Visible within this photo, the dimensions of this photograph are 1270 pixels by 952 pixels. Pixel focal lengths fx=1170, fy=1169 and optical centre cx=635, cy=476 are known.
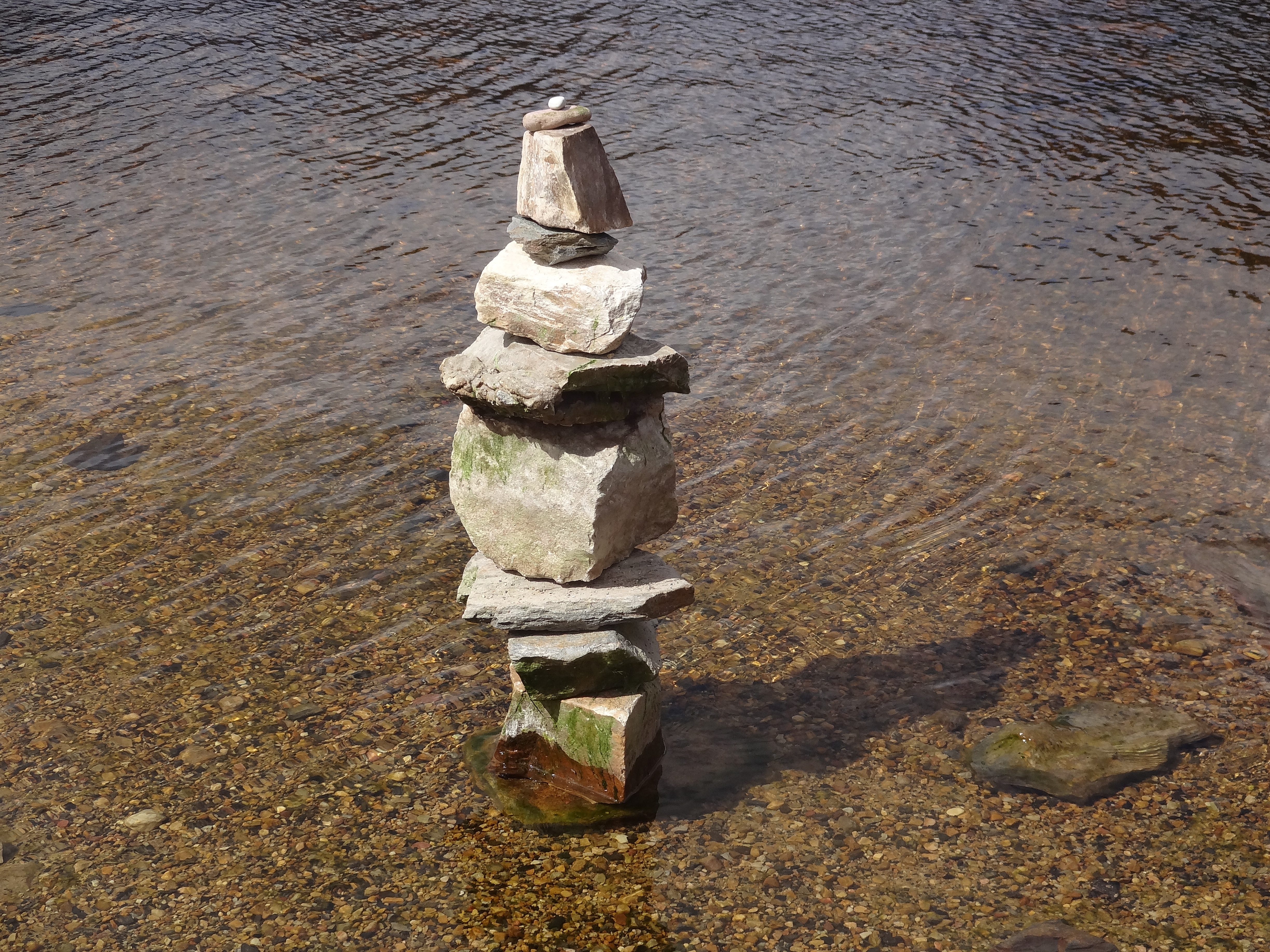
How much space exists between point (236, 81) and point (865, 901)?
19584 millimetres

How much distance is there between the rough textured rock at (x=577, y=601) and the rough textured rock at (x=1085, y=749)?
2376 millimetres

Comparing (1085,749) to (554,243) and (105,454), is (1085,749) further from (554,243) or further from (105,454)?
(105,454)

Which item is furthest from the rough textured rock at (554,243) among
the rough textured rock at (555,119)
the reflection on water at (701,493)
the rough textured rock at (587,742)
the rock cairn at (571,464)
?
the reflection on water at (701,493)

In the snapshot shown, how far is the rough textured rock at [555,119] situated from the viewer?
663 centimetres

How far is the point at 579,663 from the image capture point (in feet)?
22.9

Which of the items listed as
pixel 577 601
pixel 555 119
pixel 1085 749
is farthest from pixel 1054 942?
pixel 555 119

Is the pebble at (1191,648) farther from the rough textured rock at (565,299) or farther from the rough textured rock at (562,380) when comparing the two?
the rough textured rock at (565,299)

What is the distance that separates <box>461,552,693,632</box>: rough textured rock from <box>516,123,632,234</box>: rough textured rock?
2.13 metres

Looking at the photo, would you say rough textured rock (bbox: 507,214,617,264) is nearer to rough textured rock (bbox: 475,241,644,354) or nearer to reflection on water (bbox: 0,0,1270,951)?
rough textured rock (bbox: 475,241,644,354)

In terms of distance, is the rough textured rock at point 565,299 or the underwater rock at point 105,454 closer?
the rough textured rock at point 565,299

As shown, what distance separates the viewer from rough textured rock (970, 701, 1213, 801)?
741 cm

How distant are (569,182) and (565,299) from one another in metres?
0.66

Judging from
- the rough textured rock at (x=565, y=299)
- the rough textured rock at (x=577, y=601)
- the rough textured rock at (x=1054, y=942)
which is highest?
the rough textured rock at (x=565, y=299)

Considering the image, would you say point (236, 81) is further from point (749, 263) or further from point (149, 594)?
point (149, 594)
